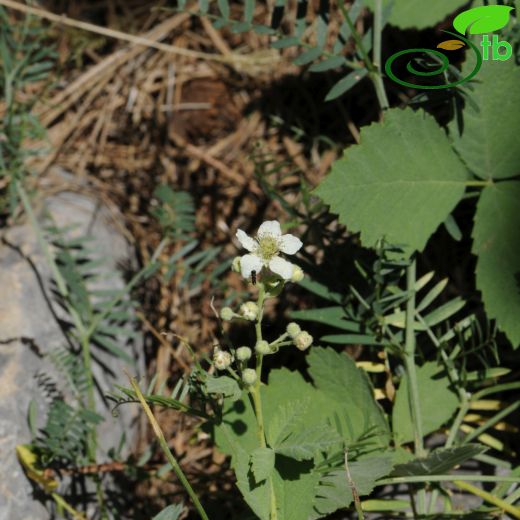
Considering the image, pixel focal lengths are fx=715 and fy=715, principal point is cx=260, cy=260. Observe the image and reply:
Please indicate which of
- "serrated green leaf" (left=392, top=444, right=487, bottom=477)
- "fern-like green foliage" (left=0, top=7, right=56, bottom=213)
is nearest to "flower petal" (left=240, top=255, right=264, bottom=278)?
"serrated green leaf" (left=392, top=444, right=487, bottom=477)

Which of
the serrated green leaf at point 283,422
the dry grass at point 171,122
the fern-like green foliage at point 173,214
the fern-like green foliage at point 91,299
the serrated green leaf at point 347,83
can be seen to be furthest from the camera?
A: the dry grass at point 171,122

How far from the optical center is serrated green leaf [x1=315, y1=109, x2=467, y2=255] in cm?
179

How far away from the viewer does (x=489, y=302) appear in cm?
178

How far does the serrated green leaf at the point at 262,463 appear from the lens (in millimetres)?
1431

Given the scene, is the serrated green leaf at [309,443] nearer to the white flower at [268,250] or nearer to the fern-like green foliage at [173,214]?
the white flower at [268,250]

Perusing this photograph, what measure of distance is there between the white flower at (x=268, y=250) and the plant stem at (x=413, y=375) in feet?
1.46

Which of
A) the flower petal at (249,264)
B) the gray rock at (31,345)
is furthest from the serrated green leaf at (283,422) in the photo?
the gray rock at (31,345)

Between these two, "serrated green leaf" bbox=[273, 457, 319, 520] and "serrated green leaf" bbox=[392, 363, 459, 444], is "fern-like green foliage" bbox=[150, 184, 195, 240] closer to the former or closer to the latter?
"serrated green leaf" bbox=[392, 363, 459, 444]

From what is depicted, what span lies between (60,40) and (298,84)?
3.43ft

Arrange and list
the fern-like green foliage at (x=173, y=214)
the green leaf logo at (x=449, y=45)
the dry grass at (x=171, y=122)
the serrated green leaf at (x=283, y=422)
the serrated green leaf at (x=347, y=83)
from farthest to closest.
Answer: the dry grass at (x=171, y=122) → the fern-like green foliage at (x=173, y=214) → the green leaf logo at (x=449, y=45) → the serrated green leaf at (x=347, y=83) → the serrated green leaf at (x=283, y=422)

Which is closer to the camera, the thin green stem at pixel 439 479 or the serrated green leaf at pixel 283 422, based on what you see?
the serrated green leaf at pixel 283 422

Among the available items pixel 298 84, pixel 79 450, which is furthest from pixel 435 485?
pixel 298 84

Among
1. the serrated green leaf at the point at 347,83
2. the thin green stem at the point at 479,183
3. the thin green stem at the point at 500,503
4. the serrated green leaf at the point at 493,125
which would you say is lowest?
the thin green stem at the point at 500,503

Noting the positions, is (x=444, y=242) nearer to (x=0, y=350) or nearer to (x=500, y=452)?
(x=500, y=452)
